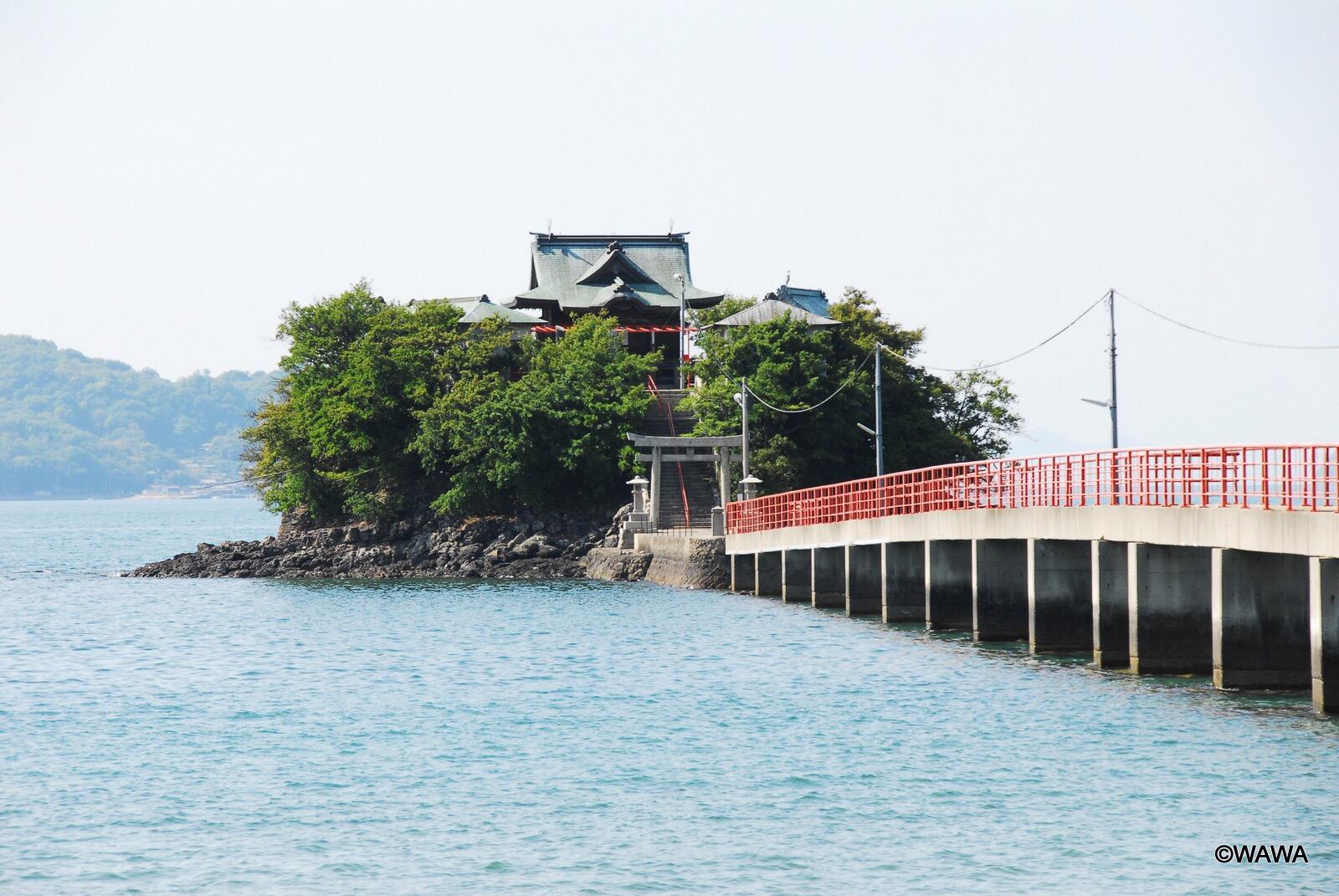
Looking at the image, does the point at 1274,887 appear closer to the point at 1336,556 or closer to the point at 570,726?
the point at 1336,556

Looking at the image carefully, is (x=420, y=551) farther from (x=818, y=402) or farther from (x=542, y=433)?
(x=818, y=402)

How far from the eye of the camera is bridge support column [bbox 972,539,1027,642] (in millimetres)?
34375

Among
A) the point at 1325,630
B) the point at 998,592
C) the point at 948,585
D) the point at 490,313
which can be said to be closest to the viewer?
the point at 1325,630

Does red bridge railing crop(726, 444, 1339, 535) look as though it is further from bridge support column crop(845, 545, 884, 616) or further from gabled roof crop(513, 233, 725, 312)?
gabled roof crop(513, 233, 725, 312)

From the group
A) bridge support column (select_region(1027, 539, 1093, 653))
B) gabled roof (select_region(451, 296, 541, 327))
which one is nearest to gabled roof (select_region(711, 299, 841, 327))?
gabled roof (select_region(451, 296, 541, 327))

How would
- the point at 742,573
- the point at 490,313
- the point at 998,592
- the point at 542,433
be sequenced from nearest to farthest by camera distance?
the point at 998,592, the point at 742,573, the point at 542,433, the point at 490,313

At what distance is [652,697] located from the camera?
92.8ft

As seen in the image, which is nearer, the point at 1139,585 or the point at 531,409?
the point at 1139,585

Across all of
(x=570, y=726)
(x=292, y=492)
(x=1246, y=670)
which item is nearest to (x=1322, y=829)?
(x=1246, y=670)

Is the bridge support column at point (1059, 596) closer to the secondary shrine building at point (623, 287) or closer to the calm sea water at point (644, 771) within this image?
the calm sea water at point (644, 771)

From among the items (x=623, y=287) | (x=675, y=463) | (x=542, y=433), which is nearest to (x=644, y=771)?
(x=675, y=463)

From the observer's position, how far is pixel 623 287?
76688 millimetres

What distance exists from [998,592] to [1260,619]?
32.8 feet

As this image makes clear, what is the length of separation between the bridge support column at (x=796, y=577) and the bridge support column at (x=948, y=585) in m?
9.66
